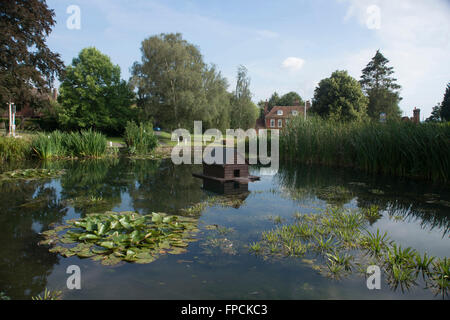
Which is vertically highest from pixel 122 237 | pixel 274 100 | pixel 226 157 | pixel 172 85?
pixel 274 100

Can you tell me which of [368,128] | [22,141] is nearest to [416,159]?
[368,128]

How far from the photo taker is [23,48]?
15695 mm

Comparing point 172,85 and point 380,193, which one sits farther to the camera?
point 172,85

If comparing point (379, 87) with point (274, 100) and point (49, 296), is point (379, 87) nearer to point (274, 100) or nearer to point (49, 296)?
point (274, 100)

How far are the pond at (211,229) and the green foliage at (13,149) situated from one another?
18.2 ft

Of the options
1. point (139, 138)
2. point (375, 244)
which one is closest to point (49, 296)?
point (375, 244)

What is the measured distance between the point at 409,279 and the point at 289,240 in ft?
4.61

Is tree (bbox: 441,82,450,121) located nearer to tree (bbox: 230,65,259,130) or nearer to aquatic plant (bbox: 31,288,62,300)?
tree (bbox: 230,65,259,130)

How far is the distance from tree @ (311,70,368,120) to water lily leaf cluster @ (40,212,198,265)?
1298 inches

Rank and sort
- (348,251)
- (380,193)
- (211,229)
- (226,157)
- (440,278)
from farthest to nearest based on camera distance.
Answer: (226,157) → (380,193) → (211,229) → (348,251) → (440,278)

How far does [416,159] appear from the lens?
905cm

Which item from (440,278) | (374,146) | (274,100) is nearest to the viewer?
(440,278)

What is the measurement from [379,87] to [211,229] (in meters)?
45.2

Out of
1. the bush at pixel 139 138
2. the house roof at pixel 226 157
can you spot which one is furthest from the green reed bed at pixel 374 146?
the bush at pixel 139 138
